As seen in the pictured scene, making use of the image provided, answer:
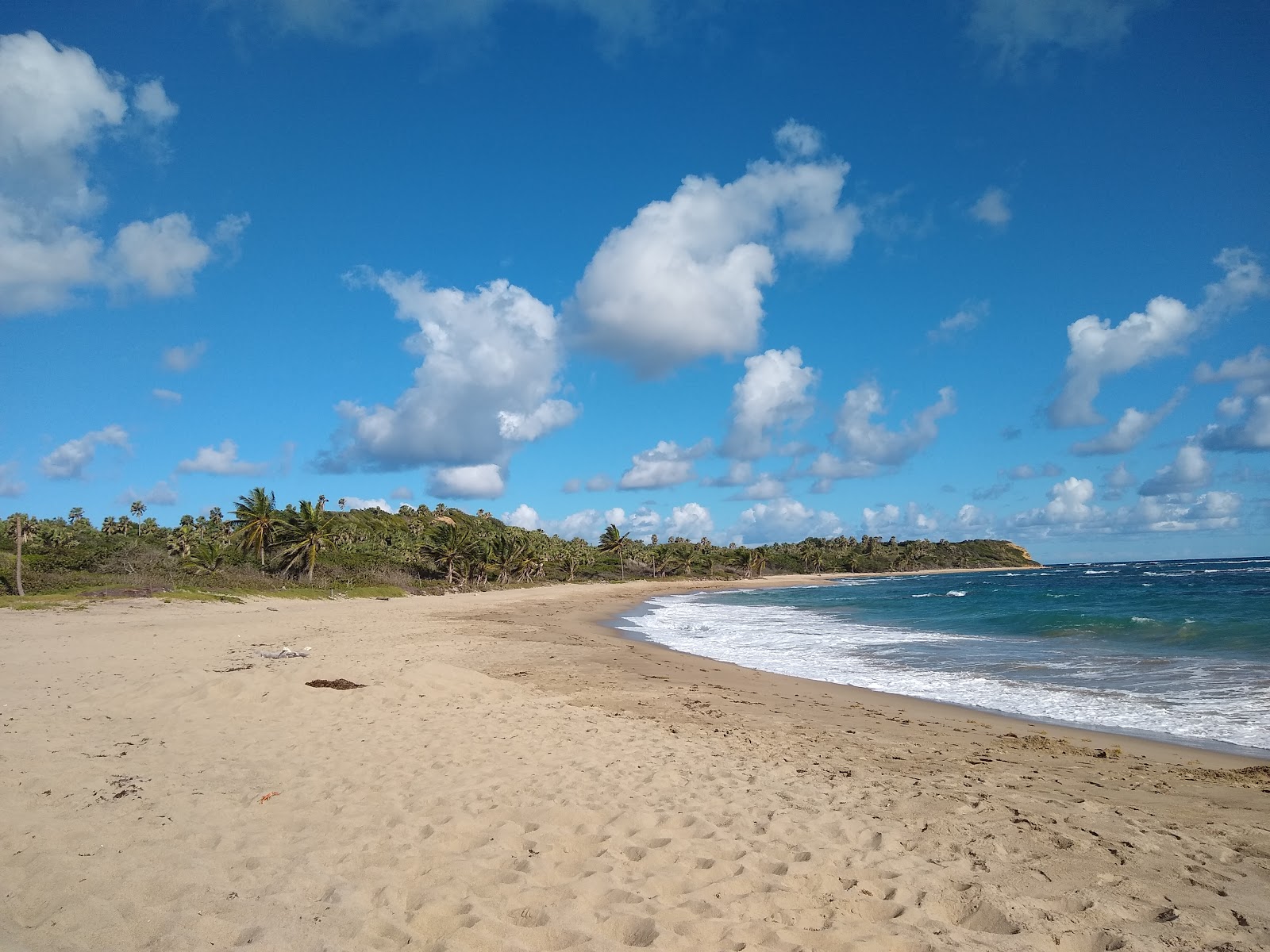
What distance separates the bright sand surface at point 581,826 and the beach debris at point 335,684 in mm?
257

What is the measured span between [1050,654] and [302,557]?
173 feet

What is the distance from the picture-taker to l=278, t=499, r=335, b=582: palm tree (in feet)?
176

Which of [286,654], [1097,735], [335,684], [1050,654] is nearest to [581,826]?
[335,684]

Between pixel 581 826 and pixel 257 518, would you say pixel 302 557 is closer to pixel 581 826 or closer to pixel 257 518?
pixel 257 518

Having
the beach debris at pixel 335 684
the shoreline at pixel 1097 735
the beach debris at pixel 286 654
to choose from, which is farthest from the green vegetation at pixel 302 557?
the shoreline at pixel 1097 735

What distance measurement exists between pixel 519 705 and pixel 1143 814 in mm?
7657

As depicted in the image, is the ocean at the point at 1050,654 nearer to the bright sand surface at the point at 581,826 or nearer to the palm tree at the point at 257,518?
the bright sand surface at the point at 581,826

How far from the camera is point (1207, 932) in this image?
4.02 meters

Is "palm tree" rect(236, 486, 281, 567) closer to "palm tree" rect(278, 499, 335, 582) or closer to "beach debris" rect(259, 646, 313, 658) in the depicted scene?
"palm tree" rect(278, 499, 335, 582)

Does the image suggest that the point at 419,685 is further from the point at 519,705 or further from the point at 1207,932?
the point at 1207,932

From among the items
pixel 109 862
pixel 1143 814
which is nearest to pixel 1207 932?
pixel 1143 814

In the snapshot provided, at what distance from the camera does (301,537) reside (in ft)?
179

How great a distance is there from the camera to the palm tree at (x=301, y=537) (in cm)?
5349

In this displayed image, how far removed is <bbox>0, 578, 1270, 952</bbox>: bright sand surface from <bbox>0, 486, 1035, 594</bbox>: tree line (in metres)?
32.8
